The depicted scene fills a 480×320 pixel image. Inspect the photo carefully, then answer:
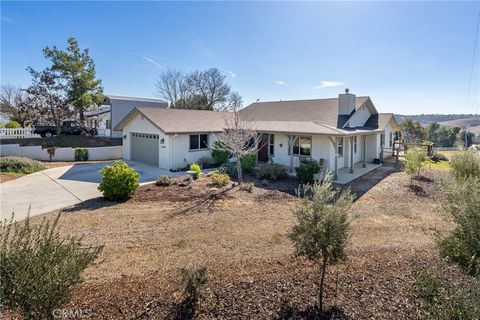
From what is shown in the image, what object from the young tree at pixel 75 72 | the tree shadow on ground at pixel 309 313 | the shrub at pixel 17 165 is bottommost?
the tree shadow on ground at pixel 309 313

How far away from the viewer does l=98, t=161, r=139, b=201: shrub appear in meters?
11.1

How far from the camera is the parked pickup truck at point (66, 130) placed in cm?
2647

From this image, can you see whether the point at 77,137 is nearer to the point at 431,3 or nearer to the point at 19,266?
the point at 19,266

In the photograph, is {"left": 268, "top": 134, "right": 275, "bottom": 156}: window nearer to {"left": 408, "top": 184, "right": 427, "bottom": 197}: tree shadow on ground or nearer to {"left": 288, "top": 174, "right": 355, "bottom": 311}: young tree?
{"left": 408, "top": 184, "right": 427, "bottom": 197}: tree shadow on ground

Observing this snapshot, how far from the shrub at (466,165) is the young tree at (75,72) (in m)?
30.2

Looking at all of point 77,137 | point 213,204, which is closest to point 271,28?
point 213,204

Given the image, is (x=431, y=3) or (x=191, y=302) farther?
(x=431, y=3)

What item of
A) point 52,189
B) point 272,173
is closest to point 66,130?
point 52,189

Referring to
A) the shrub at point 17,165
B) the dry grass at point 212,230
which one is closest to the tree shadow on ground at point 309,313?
the dry grass at point 212,230

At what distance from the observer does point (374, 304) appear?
4.62 metres

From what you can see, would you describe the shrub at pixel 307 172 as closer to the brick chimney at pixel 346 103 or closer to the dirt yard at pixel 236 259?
the dirt yard at pixel 236 259

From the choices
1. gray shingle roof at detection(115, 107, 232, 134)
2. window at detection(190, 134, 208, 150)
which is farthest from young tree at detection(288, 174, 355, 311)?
window at detection(190, 134, 208, 150)

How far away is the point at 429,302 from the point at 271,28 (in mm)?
15487

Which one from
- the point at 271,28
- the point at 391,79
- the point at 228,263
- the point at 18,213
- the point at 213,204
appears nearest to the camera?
the point at 228,263
